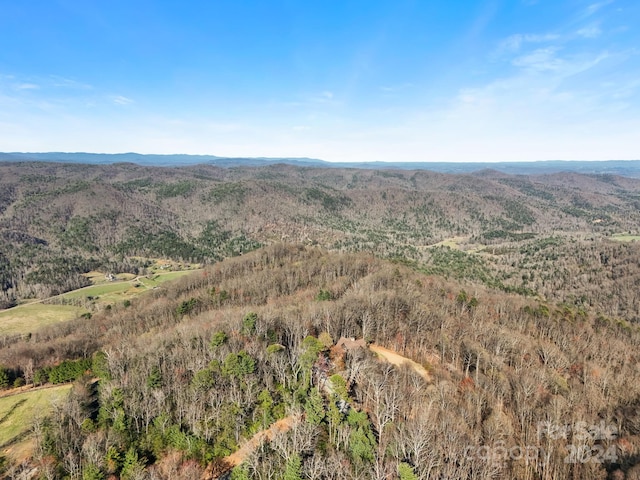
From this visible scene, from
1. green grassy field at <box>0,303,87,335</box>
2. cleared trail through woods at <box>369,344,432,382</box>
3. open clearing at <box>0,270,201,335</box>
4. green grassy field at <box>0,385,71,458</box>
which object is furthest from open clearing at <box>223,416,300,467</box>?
green grassy field at <box>0,303,87,335</box>

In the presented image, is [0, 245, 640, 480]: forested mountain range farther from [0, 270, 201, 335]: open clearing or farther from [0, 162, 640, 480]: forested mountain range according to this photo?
[0, 270, 201, 335]: open clearing

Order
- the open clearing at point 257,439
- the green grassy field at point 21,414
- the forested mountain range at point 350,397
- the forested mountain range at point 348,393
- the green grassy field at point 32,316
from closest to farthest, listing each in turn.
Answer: the forested mountain range at point 350,397 < the forested mountain range at point 348,393 < the open clearing at point 257,439 < the green grassy field at point 21,414 < the green grassy field at point 32,316

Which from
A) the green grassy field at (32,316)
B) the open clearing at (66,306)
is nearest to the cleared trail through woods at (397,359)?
the open clearing at (66,306)

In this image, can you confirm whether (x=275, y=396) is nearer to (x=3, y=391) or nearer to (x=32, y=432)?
(x=32, y=432)

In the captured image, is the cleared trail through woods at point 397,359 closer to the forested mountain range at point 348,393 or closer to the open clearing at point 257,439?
the forested mountain range at point 348,393

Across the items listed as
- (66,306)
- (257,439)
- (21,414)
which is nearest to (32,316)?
(66,306)

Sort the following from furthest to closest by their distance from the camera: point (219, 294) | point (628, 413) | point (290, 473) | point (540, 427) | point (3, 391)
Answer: point (219, 294) → point (3, 391) → point (628, 413) → point (540, 427) → point (290, 473)

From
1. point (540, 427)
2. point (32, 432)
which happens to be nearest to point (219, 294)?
point (32, 432)
